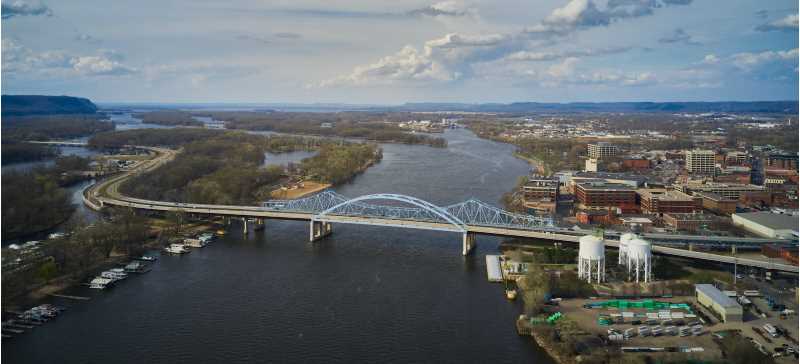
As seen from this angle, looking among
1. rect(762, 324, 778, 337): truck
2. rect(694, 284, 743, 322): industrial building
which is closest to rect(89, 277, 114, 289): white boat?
rect(694, 284, 743, 322): industrial building

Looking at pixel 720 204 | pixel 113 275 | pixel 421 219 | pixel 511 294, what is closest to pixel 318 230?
pixel 421 219

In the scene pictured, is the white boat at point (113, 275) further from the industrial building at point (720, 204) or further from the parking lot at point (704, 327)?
the industrial building at point (720, 204)

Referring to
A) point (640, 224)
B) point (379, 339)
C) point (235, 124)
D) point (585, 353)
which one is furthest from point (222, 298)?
point (235, 124)

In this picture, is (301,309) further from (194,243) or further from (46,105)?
(46,105)

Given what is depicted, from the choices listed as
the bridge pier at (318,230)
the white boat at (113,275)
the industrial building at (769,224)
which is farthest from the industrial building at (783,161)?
the white boat at (113,275)

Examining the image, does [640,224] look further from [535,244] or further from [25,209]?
[25,209]

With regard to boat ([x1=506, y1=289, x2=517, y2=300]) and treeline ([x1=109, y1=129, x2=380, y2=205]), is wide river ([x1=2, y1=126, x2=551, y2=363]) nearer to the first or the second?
boat ([x1=506, y1=289, x2=517, y2=300])

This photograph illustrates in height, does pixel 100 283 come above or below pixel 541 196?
below
